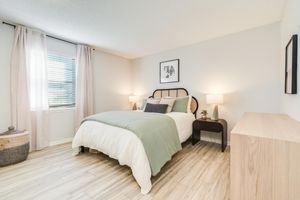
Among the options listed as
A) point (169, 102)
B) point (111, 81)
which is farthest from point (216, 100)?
point (111, 81)

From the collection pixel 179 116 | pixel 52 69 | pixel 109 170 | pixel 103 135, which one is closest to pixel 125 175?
pixel 109 170

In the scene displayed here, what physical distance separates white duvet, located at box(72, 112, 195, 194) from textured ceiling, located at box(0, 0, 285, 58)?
5.69ft

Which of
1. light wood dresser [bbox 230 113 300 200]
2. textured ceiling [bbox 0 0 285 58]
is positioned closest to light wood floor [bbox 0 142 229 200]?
light wood dresser [bbox 230 113 300 200]

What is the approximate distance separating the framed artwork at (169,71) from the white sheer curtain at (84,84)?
6.31 feet

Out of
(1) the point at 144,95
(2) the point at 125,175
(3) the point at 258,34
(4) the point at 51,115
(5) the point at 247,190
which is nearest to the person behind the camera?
(5) the point at 247,190

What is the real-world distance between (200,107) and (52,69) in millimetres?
3544

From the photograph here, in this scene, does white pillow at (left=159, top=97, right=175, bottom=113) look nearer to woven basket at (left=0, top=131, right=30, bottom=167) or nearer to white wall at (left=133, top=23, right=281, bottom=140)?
white wall at (left=133, top=23, right=281, bottom=140)

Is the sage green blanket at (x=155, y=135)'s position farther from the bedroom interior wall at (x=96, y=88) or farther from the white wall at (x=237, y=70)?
the white wall at (x=237, y=70)

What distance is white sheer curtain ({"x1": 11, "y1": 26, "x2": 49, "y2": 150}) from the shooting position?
2.64 meters

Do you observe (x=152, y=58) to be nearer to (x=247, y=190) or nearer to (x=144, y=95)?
(x=144, y=95)

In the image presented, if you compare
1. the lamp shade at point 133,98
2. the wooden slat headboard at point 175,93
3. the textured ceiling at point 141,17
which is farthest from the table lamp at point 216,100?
the lamp shade at point 133,98

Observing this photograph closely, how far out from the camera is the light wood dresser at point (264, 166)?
84cm

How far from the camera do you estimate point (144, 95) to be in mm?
4637

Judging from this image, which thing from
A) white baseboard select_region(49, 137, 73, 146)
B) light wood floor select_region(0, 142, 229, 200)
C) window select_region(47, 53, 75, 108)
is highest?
window select_region(47, 53, 75, 108)
